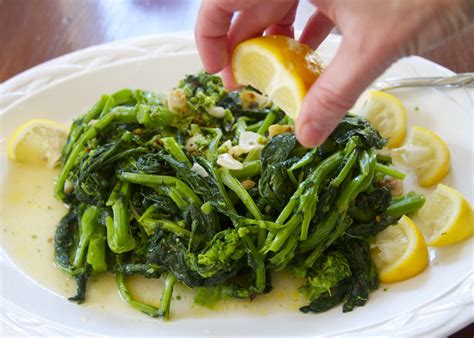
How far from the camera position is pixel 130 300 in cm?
223

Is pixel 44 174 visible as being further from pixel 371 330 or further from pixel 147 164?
pixel 371 330

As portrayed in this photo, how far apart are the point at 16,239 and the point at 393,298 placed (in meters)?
1.68

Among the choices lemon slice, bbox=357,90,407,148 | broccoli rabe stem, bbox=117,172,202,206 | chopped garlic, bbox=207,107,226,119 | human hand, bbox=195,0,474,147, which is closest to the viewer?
human hand, bbox=195,0,474,147

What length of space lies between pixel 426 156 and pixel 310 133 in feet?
4.14

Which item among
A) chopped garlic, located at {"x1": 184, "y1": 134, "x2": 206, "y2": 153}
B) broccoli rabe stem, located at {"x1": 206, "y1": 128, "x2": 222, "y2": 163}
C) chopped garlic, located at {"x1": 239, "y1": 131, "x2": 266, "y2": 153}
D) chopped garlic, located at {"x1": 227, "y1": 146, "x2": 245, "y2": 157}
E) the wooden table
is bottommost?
the wooden table

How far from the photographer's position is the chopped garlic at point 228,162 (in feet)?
7.52

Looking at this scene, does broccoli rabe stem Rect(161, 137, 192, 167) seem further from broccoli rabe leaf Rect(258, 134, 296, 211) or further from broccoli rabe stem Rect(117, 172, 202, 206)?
broccoli rabe leaf Rect(258, 134, 296, 211)

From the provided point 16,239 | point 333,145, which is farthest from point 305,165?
point 16,239

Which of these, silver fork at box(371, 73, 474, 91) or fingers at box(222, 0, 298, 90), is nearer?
fingers at box(222, 0, 298, 90)

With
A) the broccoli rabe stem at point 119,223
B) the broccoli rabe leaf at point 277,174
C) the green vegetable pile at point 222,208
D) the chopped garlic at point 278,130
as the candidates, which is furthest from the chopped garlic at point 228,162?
the broccoli rabe stem at point 119,223

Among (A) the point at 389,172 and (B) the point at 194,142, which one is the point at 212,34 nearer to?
(B) the point at 194,142

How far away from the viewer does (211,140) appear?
2.50 m

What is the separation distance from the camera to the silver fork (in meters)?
2.77

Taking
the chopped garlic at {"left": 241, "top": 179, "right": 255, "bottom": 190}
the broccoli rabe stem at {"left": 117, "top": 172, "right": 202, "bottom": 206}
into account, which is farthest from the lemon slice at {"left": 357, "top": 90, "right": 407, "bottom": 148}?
the broccoli rabe stem at {"left": 117, "top": 172, "right": 202, "bottom": 206}
